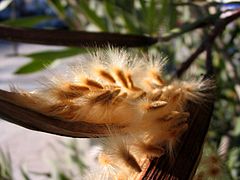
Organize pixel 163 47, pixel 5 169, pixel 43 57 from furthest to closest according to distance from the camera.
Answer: pixel 163 47 < pixel 43 57 < pixel 5 169

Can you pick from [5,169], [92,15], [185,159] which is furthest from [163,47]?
[185,159]

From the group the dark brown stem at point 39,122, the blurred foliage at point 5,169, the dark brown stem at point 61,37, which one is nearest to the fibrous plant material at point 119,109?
the dark brown stem at point 39,122

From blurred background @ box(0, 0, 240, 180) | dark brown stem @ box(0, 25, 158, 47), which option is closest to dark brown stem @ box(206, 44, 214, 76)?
blurred background @ box(0, 0, 240, 180)

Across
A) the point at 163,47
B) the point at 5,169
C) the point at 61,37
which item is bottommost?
the point at 5,169

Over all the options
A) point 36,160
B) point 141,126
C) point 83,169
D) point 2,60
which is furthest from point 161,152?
point 2,60

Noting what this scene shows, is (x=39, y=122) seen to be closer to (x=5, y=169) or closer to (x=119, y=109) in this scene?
(x=119, y=109)

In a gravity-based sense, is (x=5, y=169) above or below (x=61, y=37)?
below

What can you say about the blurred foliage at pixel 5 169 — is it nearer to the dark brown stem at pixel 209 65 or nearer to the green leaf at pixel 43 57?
the green leaf at pixel 43 57
